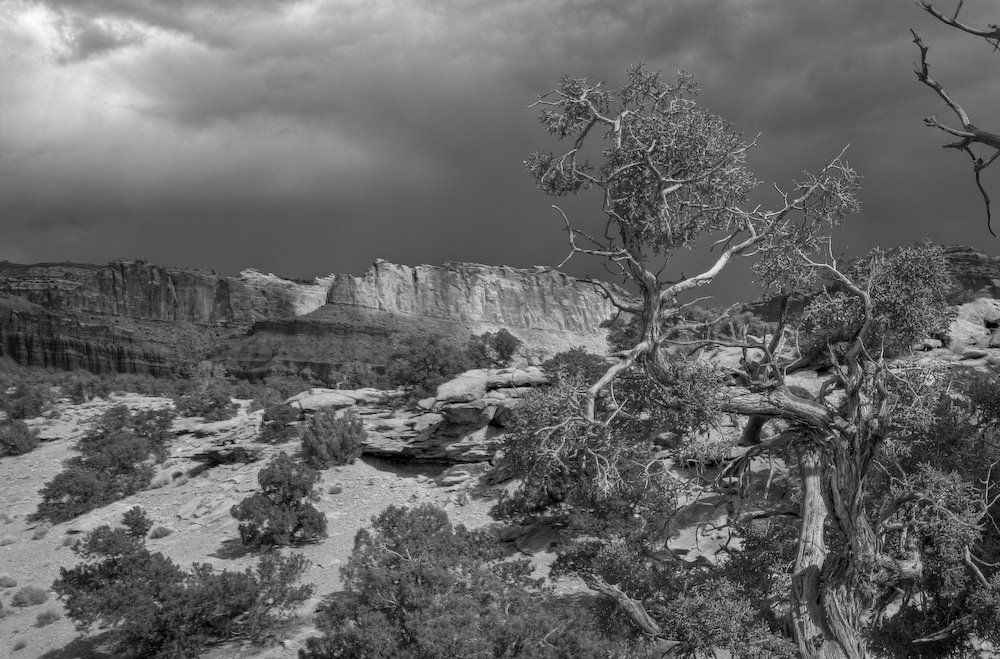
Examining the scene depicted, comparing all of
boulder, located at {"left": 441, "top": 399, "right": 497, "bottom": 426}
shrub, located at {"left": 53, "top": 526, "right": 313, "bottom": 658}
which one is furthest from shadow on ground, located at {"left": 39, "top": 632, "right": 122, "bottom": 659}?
boulder, located at {"left": 441, "top": 399, "right": 497, "bottom": 426}

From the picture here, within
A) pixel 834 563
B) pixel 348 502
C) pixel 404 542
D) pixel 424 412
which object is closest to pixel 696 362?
pixel 834 563

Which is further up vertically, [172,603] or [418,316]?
[418,316]

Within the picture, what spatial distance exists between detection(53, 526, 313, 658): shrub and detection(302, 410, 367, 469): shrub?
1001 centimetres

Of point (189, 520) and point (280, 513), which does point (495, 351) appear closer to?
point (189, 520)

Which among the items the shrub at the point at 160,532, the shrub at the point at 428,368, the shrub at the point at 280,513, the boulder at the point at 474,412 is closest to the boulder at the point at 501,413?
the boulder at the point at 474,412

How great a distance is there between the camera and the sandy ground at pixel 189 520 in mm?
15805

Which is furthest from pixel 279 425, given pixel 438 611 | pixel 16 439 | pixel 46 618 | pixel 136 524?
pixel 438 611

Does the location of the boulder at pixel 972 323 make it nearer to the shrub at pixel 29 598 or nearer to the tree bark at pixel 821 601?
the tree bark at pixel 821 601

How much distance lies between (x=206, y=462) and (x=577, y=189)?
82.9ft

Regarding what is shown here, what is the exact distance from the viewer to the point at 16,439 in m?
31.1

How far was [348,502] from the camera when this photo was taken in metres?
24.3

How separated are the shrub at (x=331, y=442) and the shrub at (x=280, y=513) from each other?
3.65m

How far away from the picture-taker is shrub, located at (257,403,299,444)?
2959 centimetres

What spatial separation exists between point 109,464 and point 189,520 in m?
6.32
